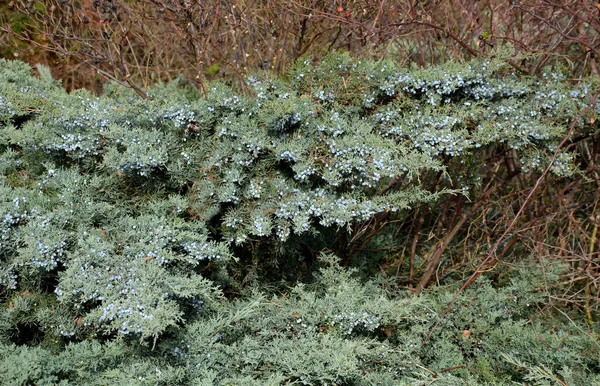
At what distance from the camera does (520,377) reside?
300 centimetres

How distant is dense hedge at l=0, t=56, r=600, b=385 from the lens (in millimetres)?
→ 2688

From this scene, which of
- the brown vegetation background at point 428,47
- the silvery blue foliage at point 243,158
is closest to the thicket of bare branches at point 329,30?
the brown vegetation background at point 428,47

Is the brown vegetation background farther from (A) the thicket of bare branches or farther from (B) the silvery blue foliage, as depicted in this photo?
A: (B) the silvery blue foliage

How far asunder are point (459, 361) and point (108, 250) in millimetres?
1873

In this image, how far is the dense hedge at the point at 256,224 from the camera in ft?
8.82

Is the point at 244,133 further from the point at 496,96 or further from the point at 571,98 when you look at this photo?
the point at 571,98

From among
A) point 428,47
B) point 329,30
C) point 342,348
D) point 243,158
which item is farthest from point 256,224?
point 428,47

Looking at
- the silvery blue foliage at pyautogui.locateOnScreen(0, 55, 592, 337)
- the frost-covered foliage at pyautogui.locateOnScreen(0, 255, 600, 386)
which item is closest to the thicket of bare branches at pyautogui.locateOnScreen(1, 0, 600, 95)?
the silvery blue foliage at pyautogui.locateOnScreen(0, 55, 592, 337)

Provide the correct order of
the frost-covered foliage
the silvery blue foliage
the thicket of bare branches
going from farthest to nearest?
1. the thicket of bare branches
2. the silvery blue foliage
3. the frost-covered foliage

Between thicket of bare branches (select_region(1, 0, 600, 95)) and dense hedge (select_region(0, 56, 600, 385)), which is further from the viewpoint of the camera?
thicket of bare branches (select_region(1, 0, 600, 95))

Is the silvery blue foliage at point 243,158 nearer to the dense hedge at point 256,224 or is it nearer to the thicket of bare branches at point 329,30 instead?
the dense hedge at point 256,224

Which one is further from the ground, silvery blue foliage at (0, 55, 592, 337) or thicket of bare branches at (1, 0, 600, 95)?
thicket of bare branches at (1, 0, 600, 95)

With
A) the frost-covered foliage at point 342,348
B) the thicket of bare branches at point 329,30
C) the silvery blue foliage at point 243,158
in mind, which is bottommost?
the frost-covered foliage at point 342,348

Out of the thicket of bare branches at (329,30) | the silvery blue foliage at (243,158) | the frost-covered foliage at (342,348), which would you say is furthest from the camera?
the thicket of bare branches at (329,30)
